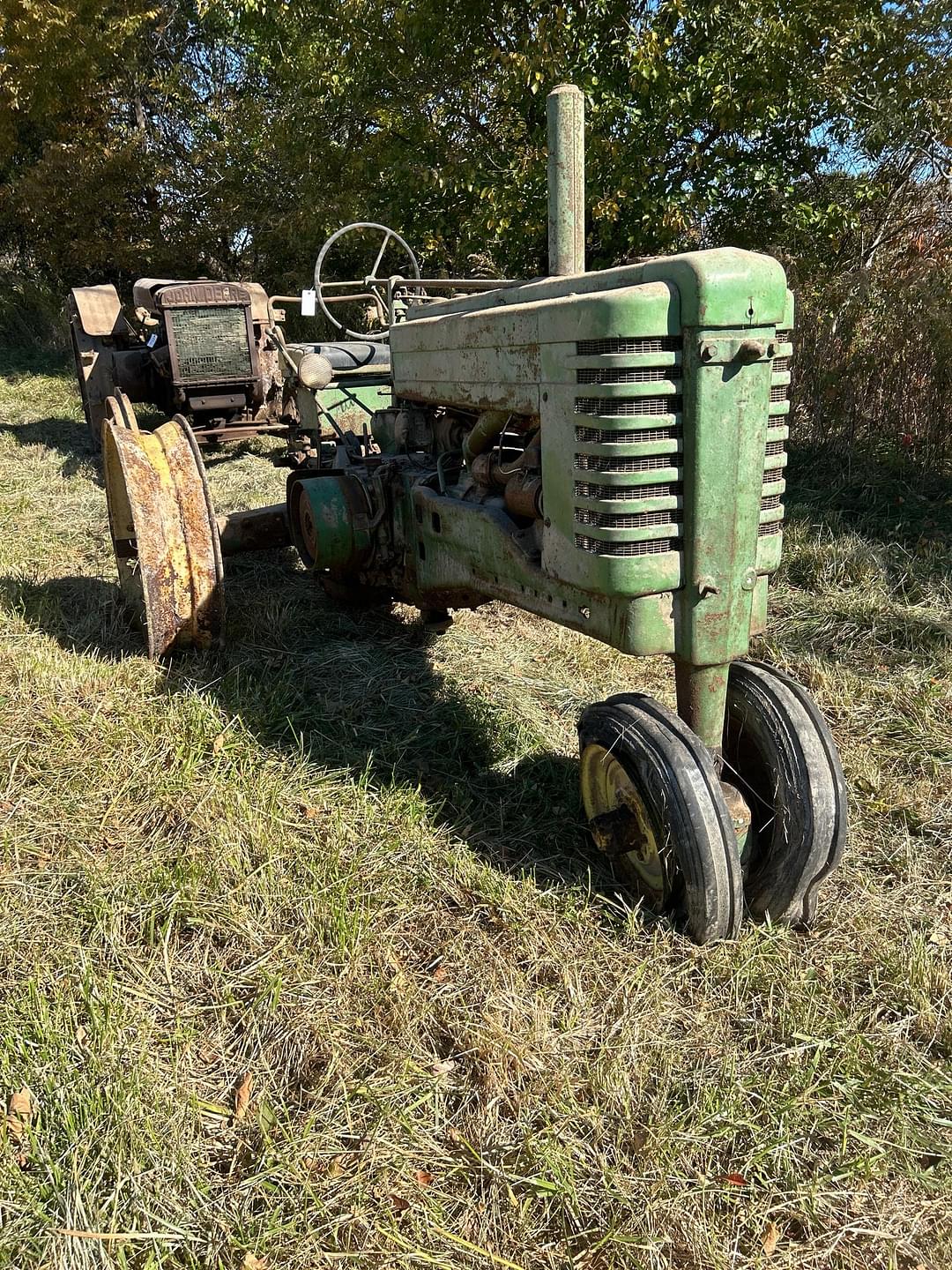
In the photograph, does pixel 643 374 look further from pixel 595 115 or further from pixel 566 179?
pixel 595 115

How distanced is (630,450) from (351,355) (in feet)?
14.5

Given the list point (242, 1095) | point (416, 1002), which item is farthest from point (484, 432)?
point (242, 1095)

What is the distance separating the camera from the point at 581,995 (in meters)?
2.26

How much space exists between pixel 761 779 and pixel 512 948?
882 mm

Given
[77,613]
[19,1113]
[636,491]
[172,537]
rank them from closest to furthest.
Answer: [19,1113], [636,491], [172,537], [77,613]

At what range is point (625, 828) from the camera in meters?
2.52

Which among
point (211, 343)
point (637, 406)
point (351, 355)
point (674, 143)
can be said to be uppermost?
point (674, 143)

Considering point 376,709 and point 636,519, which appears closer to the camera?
point 636,519

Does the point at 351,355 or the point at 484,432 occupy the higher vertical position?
the point at 351,355

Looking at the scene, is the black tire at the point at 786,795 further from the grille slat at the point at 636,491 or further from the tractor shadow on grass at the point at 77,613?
the tractor shadow on grass at the point at 77,613

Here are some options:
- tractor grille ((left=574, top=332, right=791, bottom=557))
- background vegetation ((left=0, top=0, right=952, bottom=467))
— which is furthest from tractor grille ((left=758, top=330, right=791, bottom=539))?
background vegetation ((left=0, top=0, right=952, bottom=467))

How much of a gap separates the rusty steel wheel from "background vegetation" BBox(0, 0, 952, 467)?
15.7 feet

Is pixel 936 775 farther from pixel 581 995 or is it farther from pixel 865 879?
pixel 581 995

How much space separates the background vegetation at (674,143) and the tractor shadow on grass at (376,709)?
13.6ft
